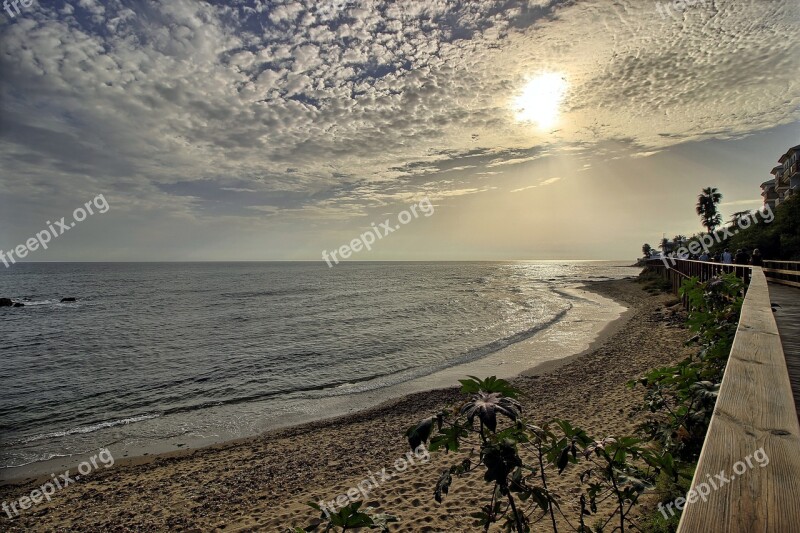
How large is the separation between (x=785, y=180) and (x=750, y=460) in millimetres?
75705

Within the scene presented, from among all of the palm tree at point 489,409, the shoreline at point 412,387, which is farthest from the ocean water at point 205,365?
the palm tree at point 489,409

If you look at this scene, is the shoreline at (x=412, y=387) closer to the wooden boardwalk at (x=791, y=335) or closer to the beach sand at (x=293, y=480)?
the beach sand at (x=293, y=480)

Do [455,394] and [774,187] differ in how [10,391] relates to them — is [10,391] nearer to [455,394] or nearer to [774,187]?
[455,394]

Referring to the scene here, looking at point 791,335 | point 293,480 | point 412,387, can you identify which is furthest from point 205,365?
point 791,335

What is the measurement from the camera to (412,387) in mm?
15289

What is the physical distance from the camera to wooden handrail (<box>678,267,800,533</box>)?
89 centimetres

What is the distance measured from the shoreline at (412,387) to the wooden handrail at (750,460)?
11704mm

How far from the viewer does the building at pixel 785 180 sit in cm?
5191

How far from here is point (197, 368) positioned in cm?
1911

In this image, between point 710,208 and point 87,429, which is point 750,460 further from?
point 710,208

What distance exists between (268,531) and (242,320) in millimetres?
29819

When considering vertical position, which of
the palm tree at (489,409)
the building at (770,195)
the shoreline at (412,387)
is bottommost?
the shoreline at (412,387)

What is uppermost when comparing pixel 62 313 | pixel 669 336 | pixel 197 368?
pixel 62 313

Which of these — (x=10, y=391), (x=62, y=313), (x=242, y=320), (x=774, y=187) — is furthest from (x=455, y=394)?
(x=774, y=187)
